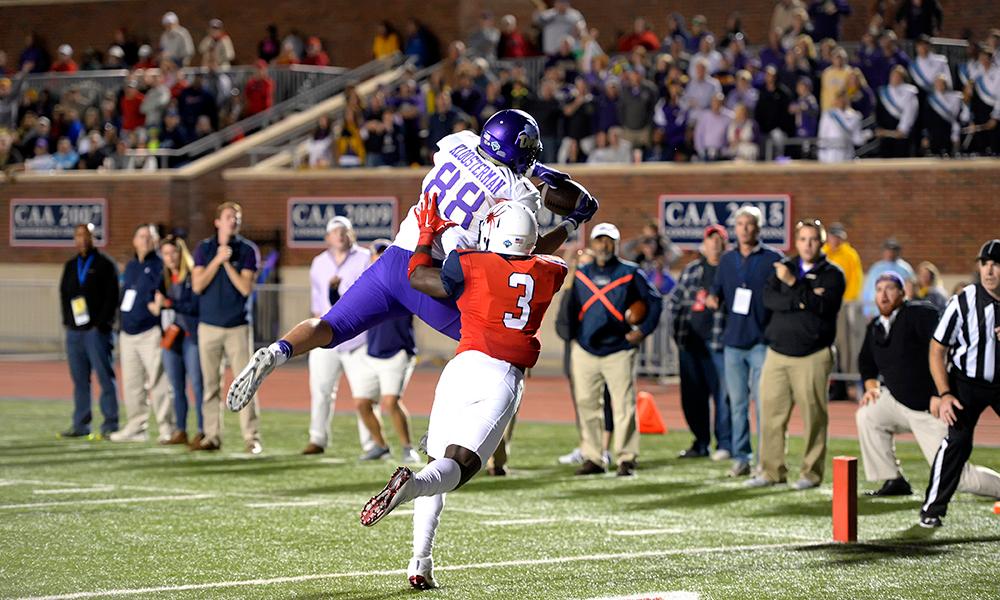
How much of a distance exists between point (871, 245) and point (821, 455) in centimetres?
1089

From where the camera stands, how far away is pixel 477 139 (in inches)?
344

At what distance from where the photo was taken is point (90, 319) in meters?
15.9

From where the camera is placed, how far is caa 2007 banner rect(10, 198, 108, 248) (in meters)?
29.0

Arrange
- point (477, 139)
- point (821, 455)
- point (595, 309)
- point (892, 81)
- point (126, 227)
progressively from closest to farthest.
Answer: point (477, 139) < point (821, 455) < point (595, 309) < point (892, 81) < point (126, 227)

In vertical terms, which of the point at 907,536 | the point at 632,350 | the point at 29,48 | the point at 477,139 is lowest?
the point at 907,536

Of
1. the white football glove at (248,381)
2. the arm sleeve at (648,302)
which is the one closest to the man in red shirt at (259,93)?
the arm sleeve at (648,302)

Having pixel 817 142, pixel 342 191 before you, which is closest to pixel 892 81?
pixel 817 142

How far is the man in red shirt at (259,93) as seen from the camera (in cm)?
2975

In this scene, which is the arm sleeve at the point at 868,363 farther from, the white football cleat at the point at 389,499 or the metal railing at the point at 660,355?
the metal railing at the point at 660,355

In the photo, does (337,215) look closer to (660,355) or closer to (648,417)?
(660,355)

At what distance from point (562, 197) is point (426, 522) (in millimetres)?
2105

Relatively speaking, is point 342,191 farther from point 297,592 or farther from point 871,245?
point 297,592

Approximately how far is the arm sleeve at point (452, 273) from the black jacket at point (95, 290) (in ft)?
28.8

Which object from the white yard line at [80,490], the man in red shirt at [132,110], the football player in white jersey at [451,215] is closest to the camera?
the football player in white jersey at [451,215]
